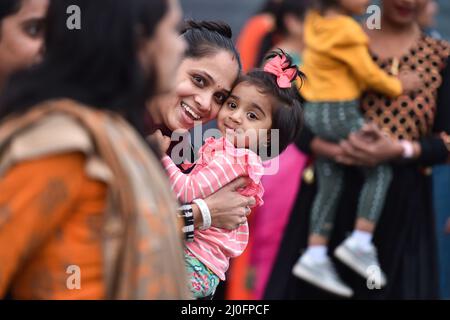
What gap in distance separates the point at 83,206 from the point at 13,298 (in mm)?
219

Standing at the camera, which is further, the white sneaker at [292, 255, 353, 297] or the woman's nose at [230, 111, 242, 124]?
the white sneaker at [292, 255, 353, 297]

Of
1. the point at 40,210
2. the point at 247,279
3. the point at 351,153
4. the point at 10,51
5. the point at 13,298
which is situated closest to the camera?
the point at 40,210

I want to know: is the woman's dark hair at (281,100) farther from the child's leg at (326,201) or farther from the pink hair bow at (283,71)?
the child's leg at (326,201)

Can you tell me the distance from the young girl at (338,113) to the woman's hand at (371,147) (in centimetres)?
3

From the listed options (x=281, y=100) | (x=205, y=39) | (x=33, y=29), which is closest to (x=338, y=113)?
(x=281, y=100)

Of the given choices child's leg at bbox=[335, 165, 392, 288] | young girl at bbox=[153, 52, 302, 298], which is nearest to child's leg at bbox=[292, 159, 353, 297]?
child's leg at bbox=[335, 165, 392, 288]

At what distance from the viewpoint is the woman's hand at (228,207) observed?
258cm

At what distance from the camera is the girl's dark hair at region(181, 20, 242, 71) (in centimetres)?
268

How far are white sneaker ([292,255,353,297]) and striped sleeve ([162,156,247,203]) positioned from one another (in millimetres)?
1860

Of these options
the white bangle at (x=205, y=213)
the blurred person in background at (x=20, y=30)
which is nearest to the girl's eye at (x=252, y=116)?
the white bangle at (x=205, y=213)

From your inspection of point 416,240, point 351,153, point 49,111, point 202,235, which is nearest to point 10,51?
point 202,235

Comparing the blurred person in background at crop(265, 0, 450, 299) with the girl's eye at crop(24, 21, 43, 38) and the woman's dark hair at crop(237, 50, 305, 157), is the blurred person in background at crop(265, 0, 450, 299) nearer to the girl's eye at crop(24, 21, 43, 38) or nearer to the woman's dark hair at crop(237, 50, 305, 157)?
the woman's dark hair at crop(237, 50, 305, 157)

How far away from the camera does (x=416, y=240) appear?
4.42m
